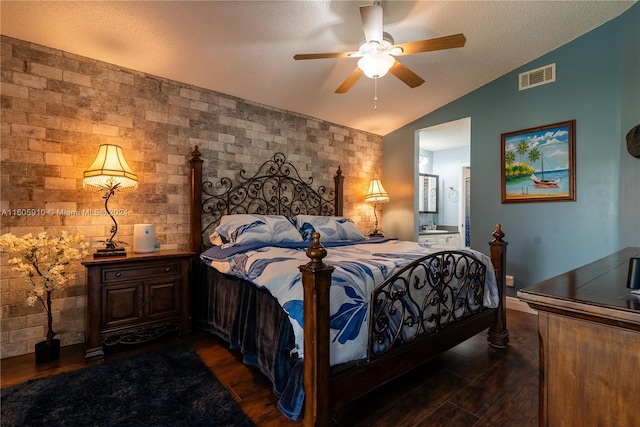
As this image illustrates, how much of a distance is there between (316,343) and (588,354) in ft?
3.02

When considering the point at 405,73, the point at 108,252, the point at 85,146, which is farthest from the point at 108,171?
the point at 405,73

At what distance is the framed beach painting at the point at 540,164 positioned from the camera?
3.20 m

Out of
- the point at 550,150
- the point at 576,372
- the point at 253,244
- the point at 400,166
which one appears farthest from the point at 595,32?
the point at 253,244

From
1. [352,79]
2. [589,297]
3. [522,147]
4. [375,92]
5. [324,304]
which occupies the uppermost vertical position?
[375,92]

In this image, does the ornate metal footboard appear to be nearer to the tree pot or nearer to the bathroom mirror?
the tree pot

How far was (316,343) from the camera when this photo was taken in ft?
4.28

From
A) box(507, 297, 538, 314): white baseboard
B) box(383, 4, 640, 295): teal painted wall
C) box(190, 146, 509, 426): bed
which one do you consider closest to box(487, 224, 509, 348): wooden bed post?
box(190, 146, 509, 426): bed

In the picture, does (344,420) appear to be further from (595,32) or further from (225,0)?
(595,32)

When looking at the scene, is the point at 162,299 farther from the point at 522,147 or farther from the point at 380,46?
the point at 522,147

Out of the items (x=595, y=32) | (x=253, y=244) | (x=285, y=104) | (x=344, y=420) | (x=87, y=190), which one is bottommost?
(x=344, y=420)

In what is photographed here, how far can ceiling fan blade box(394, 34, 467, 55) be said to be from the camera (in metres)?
1.95

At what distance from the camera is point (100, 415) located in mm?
1571

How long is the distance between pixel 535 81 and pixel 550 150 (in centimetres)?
83

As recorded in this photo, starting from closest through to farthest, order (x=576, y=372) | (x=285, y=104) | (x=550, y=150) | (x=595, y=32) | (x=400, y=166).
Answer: (x=576, y=372) → (x=595, y=32) → (x=550, y=150) → (x=285, y=104) → (x=400, y=166)
